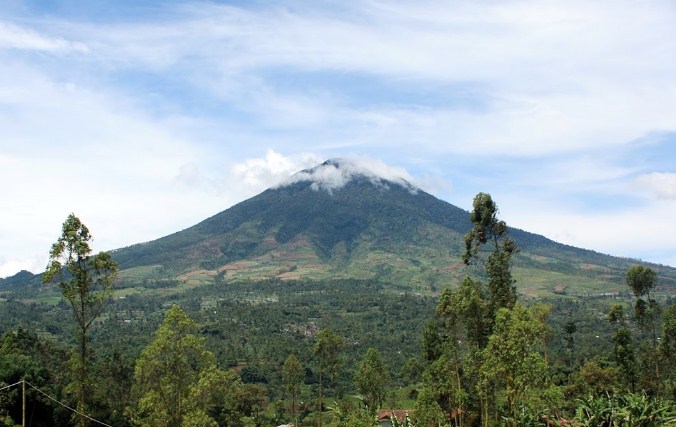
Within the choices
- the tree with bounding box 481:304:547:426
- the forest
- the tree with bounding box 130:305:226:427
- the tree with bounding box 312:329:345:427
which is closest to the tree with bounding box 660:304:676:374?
the forest

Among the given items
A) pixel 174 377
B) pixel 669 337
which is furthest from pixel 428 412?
pixel 669 337

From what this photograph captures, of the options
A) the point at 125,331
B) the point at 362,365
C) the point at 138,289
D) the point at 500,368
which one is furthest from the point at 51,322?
the point at 500,368

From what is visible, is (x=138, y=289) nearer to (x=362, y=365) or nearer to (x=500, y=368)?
(x=362, y=365)

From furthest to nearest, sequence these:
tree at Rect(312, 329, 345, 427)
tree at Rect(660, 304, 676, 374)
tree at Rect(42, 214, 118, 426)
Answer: tree at Rect(312, 329, 345, 427) → tree at Rect(660, 304, 676, 374) → tree at Rect(42, 214, 118, 426)

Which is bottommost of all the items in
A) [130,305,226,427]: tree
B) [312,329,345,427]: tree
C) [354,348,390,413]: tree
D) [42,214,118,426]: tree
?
[354,348,390,413]: tree

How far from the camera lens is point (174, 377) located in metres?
21.5

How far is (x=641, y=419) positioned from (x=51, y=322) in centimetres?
11842

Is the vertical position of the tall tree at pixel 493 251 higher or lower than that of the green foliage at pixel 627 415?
higher

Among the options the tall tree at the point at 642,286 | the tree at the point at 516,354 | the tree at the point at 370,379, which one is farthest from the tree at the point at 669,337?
the tree at the point at 516,354

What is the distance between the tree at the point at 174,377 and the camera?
21016mm

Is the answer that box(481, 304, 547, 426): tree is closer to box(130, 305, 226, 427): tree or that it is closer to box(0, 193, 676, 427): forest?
box(0, 193, 676, 427): forest

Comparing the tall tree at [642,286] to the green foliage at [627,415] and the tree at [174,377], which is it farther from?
the tree at [174,377]

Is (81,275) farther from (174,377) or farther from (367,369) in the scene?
(367,369)

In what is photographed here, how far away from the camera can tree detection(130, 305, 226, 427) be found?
2102cm
